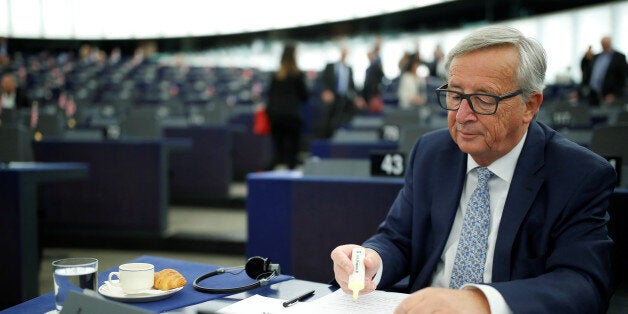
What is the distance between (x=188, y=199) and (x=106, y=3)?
58.6 feet

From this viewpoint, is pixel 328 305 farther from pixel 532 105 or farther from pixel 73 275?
pixel 532 105

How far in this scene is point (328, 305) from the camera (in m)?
1.29

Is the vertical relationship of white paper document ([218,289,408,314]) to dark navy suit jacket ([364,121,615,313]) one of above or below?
below

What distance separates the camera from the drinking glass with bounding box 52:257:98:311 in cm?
120

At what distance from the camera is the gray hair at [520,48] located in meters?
1.39

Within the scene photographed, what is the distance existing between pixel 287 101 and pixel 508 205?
5.00m

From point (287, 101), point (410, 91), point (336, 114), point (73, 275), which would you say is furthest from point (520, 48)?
point (410, 91)

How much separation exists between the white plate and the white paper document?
5.6 inches

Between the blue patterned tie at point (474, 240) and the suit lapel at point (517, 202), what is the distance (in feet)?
0.16

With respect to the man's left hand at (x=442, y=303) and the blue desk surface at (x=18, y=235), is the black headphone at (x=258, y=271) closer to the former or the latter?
the man's left hand at (x=442, y=303)

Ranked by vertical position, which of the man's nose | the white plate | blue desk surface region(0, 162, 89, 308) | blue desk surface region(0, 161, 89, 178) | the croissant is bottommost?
blue desk surface region(0, 162, 89, 308)

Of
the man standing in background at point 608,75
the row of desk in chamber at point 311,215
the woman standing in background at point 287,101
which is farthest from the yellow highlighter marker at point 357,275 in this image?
the man standing in background at point 608,75

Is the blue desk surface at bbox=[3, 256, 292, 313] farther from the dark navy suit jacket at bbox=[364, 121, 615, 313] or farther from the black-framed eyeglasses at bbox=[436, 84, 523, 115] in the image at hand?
the black-framed eyeglasses at bbox=[436, 84, 523, 115]

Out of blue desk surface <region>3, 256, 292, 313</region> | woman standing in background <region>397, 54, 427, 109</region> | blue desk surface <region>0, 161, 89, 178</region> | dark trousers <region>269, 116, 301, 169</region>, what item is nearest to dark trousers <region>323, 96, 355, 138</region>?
woman standing in background <region>397, 54, 427, 109</region>
